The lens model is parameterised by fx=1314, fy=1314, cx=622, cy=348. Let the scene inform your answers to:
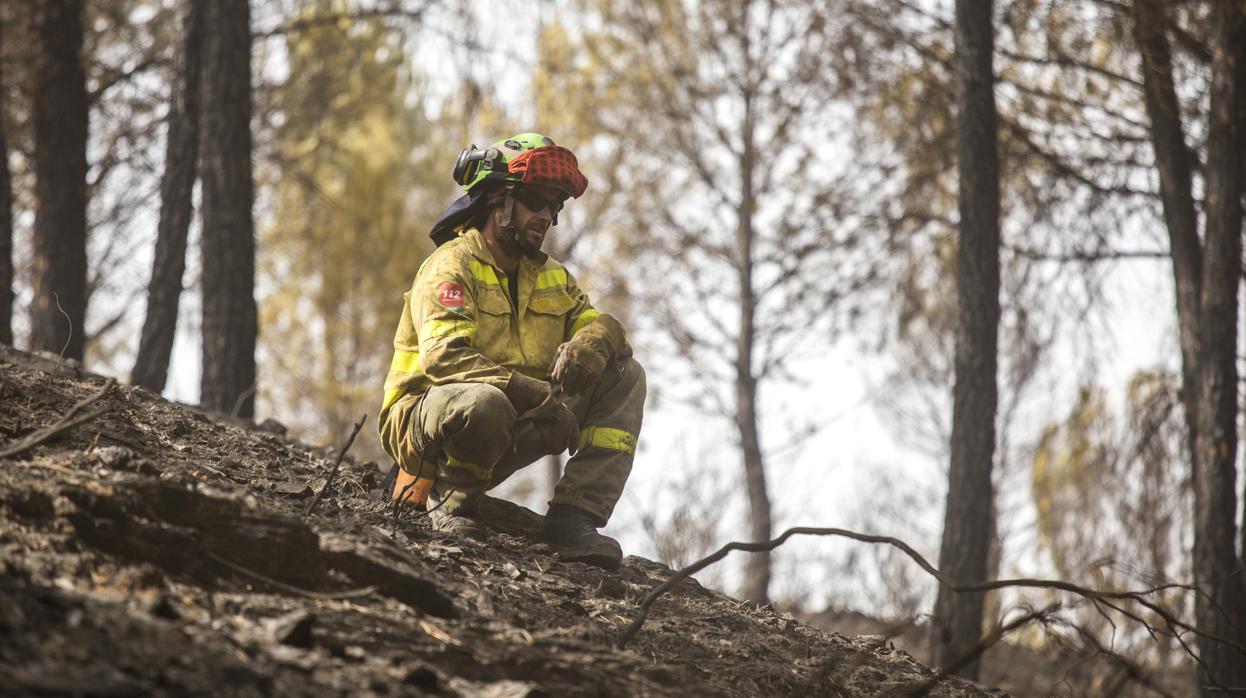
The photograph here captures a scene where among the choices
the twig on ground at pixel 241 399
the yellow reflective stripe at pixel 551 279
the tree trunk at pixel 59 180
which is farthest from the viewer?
the tree trunk at pixel 59 180

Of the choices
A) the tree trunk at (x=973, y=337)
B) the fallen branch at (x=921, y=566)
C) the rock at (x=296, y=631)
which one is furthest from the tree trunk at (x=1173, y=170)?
the rock at (x=296, y=631)

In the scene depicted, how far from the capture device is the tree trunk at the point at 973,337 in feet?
23.1

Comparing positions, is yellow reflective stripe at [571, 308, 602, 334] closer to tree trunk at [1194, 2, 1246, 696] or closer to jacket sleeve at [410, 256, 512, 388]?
jacket sleeve at [410, 256, 512, 388]

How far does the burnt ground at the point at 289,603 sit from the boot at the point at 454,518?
0.23 ft

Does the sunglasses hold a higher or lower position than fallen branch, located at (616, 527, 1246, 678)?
higher

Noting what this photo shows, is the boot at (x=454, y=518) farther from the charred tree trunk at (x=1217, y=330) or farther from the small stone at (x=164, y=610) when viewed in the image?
the charred tree trunk at (x=1217, y=330)

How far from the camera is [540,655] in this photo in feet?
10.3

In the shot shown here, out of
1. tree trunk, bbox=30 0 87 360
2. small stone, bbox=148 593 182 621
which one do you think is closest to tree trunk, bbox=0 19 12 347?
tree trunk, bbox=30 0 87 360

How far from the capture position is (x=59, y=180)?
9000 millimetres

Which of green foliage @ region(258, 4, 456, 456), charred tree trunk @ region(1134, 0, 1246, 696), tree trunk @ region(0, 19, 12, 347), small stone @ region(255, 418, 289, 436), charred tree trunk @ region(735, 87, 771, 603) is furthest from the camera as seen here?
green foliage @ region(258, 4, 456, 456)

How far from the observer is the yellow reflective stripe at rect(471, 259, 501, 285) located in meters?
4.44

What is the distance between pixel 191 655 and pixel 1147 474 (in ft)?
27.5

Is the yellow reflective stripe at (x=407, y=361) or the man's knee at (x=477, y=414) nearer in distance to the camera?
the man's knee at (x=477, y=414)

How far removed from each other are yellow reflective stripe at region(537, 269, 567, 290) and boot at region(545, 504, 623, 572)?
774 millimetres
